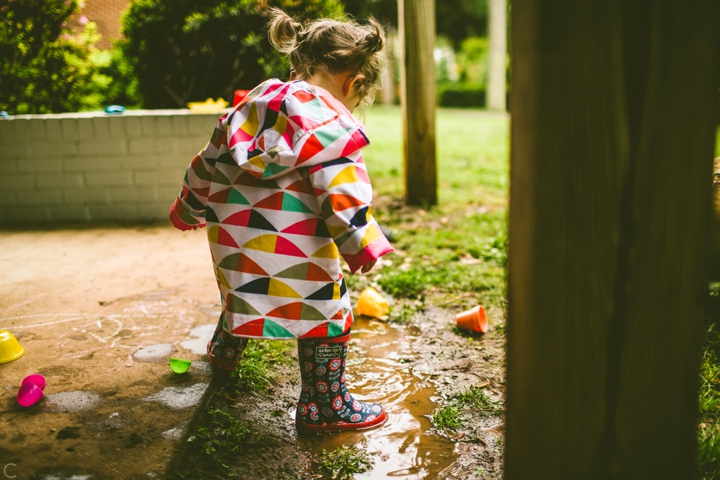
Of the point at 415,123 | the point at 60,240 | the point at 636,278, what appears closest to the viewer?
the point at 636,278

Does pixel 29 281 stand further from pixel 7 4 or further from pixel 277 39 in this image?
pixel 7 4

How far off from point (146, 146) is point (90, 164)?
504 mm

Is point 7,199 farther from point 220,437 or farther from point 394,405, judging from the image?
point 394,405

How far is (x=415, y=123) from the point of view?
17.8 feet

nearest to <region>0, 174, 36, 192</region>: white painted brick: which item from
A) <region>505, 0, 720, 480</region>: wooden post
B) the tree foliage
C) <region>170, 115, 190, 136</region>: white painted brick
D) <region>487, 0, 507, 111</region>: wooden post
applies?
<region>170, 115, 190, 136</region>: white painted brick

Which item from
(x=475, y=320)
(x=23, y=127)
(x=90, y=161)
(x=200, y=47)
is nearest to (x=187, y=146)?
(x=90, y=161)

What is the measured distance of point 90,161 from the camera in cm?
486

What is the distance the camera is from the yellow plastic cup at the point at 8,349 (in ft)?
7.89

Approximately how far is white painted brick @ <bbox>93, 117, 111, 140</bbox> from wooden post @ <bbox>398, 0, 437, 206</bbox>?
2.64 meters

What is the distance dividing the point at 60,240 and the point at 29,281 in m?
1.00

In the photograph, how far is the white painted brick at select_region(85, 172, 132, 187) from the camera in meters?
4.88

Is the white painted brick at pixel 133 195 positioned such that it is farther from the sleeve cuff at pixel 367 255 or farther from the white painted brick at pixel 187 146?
the sleeve cuff at pixel 367 255

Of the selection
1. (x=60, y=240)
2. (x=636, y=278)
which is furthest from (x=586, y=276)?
(x=60, y=240)

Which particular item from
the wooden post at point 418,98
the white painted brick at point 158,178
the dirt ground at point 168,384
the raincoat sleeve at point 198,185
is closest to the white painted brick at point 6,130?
the white painted brick at point 158,178
